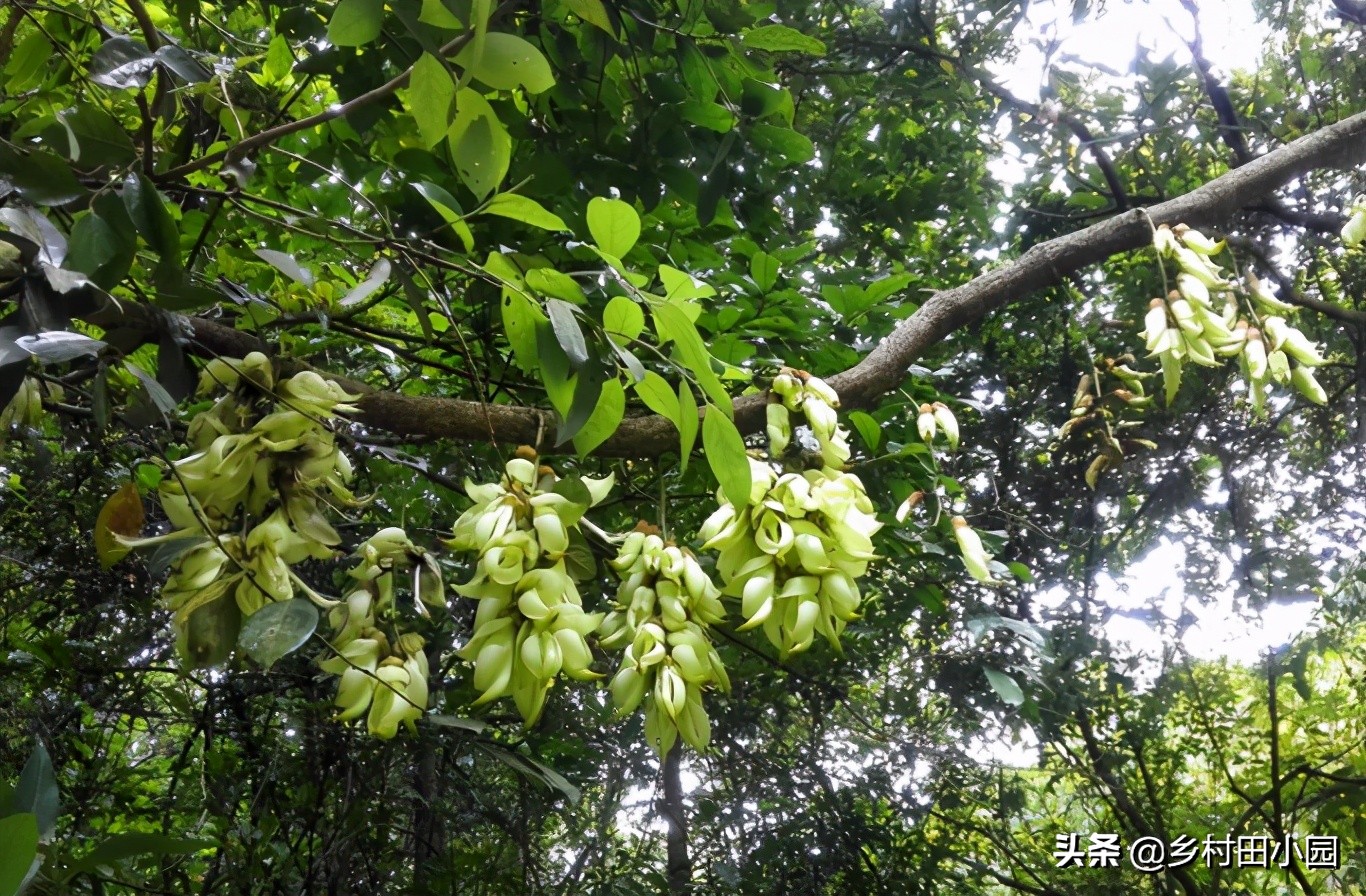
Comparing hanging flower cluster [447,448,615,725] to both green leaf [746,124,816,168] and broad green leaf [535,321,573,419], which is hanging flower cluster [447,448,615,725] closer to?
broad green leaf [535,321,573,419]

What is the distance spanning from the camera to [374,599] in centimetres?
71

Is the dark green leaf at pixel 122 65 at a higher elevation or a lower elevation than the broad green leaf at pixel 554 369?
higher

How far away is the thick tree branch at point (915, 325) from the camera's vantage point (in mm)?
796

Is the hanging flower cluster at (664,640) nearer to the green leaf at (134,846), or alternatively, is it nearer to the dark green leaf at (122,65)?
the green leaf at (134,846)

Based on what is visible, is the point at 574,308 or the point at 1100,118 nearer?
the point at 574,308

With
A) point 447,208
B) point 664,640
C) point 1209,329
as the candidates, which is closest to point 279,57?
point 447,208

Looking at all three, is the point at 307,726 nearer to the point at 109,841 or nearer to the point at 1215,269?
the point at 109,841

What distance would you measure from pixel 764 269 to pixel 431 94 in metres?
0.63

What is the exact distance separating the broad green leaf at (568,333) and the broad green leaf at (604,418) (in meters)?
0.07

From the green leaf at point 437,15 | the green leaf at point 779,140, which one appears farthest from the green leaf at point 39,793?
the green leaf at point 779,140

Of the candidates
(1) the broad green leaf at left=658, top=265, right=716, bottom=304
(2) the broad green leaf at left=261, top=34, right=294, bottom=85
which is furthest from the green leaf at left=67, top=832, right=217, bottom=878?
(2) the broad green leaf at left=261, top=34, right=294, bottom=85

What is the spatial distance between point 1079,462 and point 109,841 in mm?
2098

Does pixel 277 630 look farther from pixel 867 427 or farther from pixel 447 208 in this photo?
pixel 867 427

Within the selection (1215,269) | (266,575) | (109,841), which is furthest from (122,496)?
(1215,269)
